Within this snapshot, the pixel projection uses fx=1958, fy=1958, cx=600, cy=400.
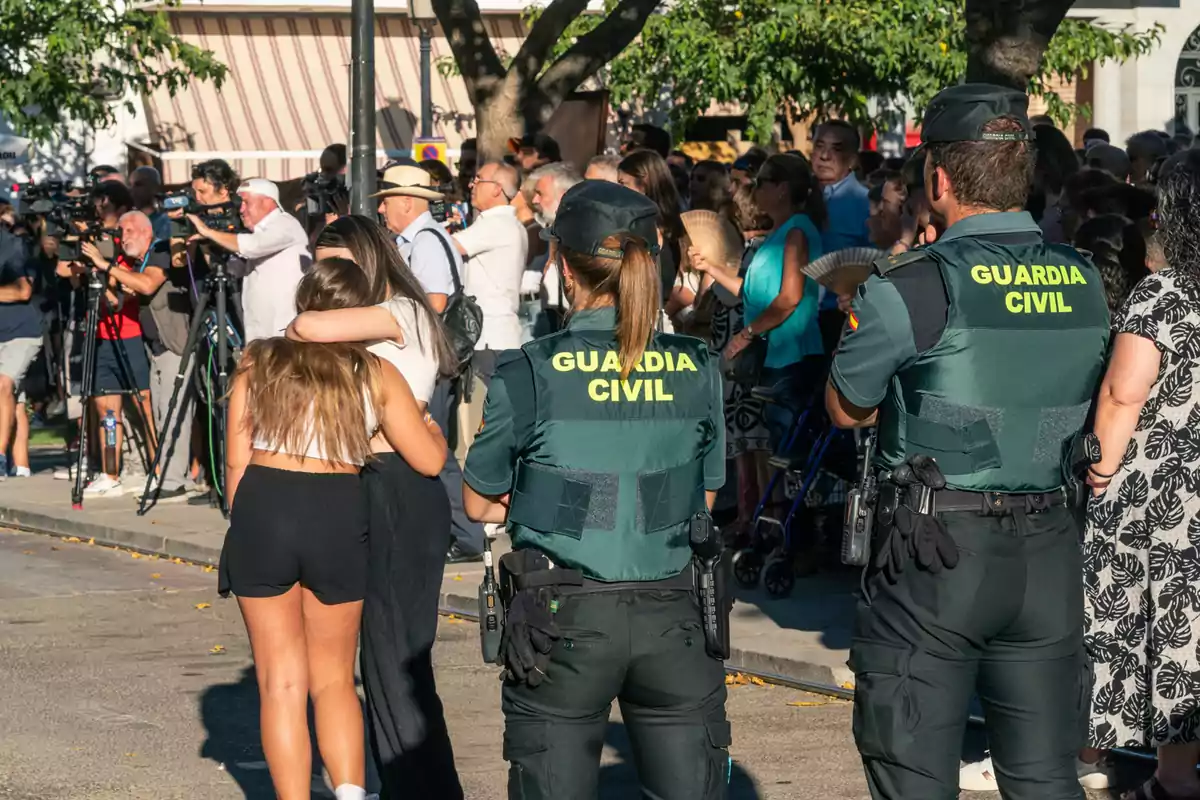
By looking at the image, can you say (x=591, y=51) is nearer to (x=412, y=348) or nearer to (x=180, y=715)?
(x=180, y=715)

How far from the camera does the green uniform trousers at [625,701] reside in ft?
13.5

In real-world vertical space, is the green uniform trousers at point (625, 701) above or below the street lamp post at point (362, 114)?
below

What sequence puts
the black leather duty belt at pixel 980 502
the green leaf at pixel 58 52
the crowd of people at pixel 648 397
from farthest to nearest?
the green leaf at pixel 58 52 → the crowd of people at pixel 648 397 → the black leather duty belt at pixel 980 502

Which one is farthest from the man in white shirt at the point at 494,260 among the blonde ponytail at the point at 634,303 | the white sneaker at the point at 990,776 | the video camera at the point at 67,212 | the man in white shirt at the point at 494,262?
the blonde ponytail at the point at 634,303

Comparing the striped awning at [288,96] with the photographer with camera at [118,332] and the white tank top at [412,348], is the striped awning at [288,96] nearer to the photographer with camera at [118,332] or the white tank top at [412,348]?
the photographer with camera at [118,332]

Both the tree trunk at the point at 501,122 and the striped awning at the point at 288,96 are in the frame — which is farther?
the striped awning at the point at 288,96

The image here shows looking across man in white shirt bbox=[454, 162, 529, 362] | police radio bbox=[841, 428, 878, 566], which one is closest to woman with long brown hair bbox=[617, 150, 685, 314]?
man in white shirt bbox=[454, 162, 529, 362]

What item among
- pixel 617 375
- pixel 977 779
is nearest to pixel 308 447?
pixel 617 375

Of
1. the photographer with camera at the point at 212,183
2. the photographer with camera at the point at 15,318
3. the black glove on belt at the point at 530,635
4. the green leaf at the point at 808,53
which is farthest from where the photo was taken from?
the green leaf at the point at 808,53

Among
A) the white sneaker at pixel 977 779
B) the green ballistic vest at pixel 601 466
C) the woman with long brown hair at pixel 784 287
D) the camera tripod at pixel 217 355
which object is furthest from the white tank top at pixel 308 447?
the camera tripod at pixel 217 355

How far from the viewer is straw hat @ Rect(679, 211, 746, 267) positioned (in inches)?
404

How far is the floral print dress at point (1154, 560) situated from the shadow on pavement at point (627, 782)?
114 cm

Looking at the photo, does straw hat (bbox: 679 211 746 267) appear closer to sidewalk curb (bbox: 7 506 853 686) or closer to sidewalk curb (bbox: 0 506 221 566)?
sidewalk curb (bbox: 7 506 853 686)

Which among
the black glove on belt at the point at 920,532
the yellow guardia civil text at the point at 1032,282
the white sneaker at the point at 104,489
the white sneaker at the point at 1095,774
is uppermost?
the yellow guardia civil text at the point at 1032,282
